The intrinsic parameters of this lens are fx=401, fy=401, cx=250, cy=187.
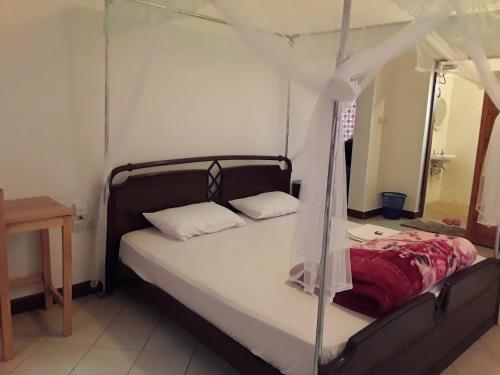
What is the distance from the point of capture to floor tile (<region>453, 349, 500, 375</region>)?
225 centimetres

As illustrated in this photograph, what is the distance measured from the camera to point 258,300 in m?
1.93

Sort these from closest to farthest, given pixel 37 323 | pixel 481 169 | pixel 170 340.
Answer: pixel 170 340
pixel 37 323
pixel 481 169

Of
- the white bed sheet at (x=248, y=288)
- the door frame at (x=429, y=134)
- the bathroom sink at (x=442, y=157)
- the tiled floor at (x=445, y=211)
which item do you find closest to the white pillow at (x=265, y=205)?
the white bed sheet at (x=248, y=288)

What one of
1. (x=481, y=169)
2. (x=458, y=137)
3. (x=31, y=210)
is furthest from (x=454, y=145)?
(x=31, y=210)

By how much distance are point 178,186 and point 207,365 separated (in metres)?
1.45

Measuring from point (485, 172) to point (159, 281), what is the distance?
237cm

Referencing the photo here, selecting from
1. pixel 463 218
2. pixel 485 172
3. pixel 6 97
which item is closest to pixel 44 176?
pixel 6 97

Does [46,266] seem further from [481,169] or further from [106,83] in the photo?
[481,169]

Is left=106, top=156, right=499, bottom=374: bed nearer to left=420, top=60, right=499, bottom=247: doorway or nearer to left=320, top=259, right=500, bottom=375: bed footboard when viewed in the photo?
left=320, top=259, right=500, bottom=375: bed footboard

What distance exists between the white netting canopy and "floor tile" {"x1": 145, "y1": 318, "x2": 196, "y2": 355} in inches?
28.0

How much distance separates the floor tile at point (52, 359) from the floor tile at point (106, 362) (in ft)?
0.16

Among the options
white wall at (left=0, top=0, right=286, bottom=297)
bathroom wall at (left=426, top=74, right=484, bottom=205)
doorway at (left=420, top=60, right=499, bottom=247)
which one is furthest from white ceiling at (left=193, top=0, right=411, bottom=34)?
bathroom wall at (left=426, top=74, right=484, bottom=205)

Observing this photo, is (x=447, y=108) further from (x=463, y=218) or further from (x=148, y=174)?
(x=148, y=174)

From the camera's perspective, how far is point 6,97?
2.42 metres
